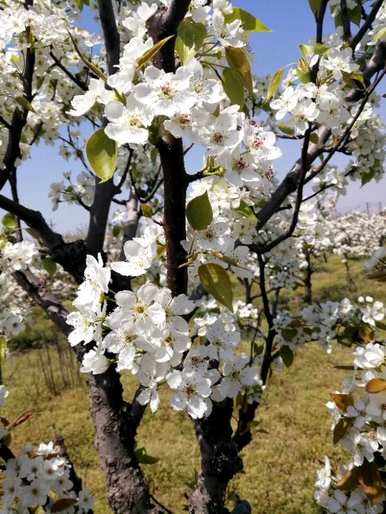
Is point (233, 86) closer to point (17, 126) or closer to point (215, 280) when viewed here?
point (215, 280)

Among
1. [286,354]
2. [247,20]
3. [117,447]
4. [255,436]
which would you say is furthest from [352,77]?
[255,436]

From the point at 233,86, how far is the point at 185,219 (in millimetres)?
320

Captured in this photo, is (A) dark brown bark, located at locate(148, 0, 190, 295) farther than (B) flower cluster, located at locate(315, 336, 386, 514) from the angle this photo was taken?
No

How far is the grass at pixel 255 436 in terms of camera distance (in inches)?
188

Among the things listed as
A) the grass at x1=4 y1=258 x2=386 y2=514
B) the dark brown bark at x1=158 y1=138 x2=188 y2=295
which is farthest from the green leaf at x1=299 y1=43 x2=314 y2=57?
the grass at x1=4 y1=258 x2=386 y2=514

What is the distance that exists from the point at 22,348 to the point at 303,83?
414 inches

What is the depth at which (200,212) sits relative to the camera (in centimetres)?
106

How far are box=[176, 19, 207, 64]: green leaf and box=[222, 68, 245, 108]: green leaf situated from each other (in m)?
0.08

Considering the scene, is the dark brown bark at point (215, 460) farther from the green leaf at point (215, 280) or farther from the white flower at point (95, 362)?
the green leaf at point (215, 280)

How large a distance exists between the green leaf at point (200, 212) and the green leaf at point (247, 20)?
402 mm

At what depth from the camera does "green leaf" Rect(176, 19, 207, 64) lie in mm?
922

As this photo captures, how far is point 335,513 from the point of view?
207cm

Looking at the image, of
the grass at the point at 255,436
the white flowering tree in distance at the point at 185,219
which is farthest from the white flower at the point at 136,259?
Result: the grass at the point at 255,436

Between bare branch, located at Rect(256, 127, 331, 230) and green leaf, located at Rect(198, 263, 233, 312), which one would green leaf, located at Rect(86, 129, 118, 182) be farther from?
bare branch, located at Rect(256, 127, 331, 230)
